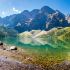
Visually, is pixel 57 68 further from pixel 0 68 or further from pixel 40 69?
pixel 0 68

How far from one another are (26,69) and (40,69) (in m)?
2.61

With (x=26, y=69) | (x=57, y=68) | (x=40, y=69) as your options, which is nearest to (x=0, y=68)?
(x=26, y=69)

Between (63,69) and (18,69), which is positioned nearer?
(18,69)

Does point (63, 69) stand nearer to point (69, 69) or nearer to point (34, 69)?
point (69, 69)

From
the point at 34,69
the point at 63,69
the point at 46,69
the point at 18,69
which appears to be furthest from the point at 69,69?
the point at 18,69

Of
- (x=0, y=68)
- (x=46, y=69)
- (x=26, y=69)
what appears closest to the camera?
(x=0, y=68)

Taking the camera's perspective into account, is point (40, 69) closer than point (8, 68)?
No

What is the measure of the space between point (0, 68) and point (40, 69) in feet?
21.3

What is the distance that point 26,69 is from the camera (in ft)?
90.9

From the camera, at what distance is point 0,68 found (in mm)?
26031

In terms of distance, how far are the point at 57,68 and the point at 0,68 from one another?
33.2 ft

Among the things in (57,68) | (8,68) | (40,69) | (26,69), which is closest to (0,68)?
(8,68)

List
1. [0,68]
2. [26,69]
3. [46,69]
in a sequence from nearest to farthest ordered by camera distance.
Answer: [0,68]
[26,69]
[46,69]

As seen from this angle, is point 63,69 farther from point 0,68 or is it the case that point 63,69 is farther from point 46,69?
point 0,68
